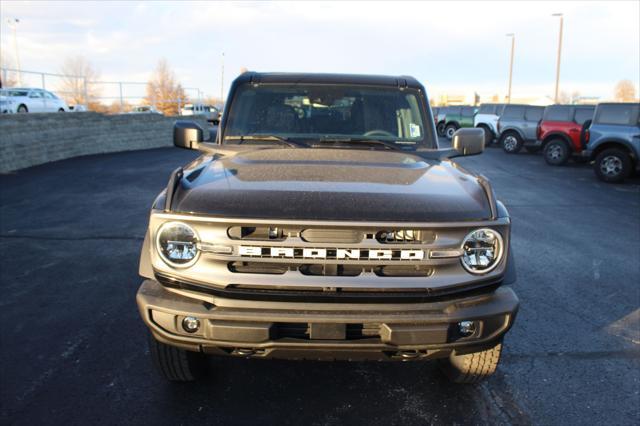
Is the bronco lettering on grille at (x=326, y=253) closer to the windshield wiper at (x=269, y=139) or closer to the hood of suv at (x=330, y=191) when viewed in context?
the hood of suv at (x=330, y=191)

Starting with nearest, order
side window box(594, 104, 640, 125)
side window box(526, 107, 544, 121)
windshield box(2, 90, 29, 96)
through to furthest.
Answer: side window box(594, 104, 640, 125)
windshield box(2, 90, 29, 96)
side window box(526, 107, 544, 121)

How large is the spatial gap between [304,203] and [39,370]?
7.18 feet

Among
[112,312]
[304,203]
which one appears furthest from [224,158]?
[112,312]

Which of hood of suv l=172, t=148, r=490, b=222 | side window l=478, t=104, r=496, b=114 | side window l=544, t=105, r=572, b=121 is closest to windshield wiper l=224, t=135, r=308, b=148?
hood of suv l=172, t=148, r=490, b=222

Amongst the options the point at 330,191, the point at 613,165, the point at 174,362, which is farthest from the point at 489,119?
the point at 174,362

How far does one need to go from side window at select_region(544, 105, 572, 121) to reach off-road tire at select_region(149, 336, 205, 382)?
1662 centimetres

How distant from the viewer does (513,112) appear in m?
20.7

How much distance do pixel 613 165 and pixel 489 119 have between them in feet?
37.4

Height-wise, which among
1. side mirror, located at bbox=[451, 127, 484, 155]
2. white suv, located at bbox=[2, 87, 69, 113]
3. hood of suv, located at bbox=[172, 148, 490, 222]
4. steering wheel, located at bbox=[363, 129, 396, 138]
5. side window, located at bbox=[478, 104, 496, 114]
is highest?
white suv, located at bbox=[2, 87, 69, 113]

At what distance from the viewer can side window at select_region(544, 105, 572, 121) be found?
1678 centimetres

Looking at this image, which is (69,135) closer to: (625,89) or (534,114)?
(534,114)

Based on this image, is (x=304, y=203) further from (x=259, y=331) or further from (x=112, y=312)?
(x=112, y=312)

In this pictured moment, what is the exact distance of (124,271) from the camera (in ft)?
17.1

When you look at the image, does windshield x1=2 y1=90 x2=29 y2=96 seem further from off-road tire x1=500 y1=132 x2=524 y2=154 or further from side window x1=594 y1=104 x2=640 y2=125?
side window x1=594 y1=104 x2=640 y2=125
